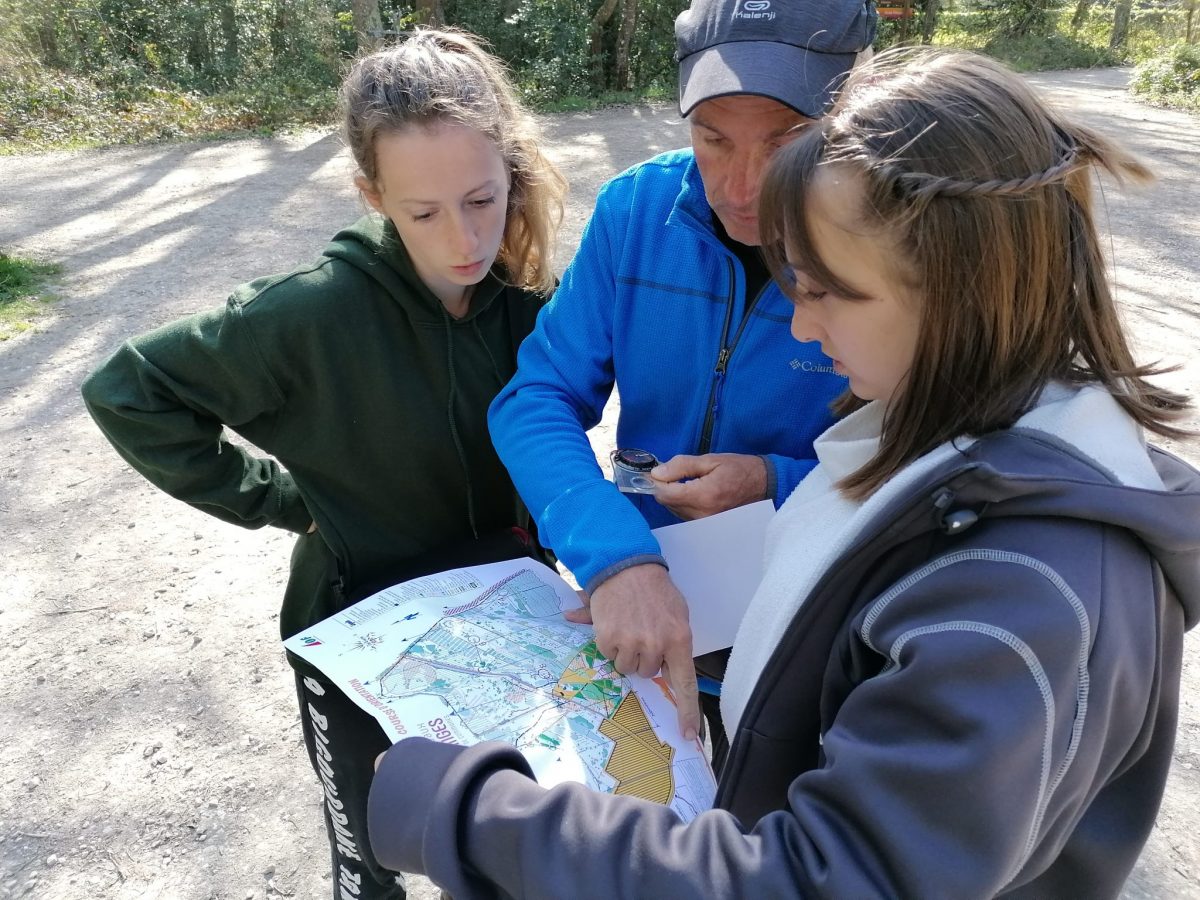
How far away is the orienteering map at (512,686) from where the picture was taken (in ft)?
4.02

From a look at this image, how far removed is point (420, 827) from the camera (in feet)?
3.11

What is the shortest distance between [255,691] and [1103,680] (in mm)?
2638

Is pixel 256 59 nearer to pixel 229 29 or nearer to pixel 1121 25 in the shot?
pixel 229 29

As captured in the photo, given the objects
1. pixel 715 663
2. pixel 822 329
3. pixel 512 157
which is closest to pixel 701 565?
pixel 715 663

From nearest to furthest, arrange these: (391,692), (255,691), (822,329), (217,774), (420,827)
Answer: (420,827) → (822,329) → (391,692) → (217,774) → (255,691)

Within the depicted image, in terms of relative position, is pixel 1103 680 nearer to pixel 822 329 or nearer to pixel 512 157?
pixel 822 329

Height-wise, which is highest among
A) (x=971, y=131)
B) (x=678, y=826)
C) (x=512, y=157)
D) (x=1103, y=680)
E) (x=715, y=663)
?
(x=971, y=131)

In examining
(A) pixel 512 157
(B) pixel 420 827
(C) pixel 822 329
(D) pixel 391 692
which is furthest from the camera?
(A) pixel 512 157

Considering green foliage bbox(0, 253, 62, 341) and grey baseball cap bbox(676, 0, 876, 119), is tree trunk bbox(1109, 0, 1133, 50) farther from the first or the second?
grey baseball cap bbox(676, 0, 876, 119)

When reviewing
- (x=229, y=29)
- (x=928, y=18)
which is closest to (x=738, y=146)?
(x=229, y=29)

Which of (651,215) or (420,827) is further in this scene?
(651,215)

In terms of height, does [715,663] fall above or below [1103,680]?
below

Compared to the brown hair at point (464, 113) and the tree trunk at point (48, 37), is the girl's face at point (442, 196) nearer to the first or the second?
the brown hair at point (464, 113)

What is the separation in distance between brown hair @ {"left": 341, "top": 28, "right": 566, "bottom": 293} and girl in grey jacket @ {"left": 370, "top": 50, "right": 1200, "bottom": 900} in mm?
870
